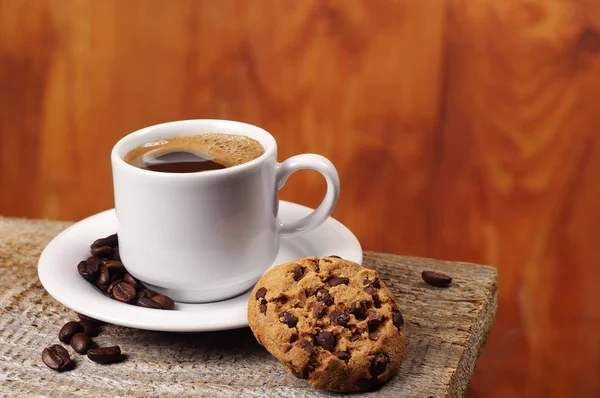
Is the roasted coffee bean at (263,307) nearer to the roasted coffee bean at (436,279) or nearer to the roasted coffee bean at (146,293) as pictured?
the roasted coffee bean at (146,293)

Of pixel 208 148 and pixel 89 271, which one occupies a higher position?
pixel 208 148

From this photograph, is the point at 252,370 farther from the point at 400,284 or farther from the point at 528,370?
the point at 528,370

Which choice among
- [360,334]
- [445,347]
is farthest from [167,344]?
[445,347]

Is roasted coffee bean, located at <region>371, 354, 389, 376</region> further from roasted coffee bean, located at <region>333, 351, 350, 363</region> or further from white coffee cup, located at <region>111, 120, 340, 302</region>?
white coffee cup, located at <region>111, 120, 340, 302</region>

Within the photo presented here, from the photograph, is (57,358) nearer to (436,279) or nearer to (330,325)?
(330,325)

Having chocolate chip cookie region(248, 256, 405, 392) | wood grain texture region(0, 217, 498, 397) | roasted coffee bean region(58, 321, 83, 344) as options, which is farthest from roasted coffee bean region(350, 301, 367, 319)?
roasted coffee bean region(58, 321, 83, 344)

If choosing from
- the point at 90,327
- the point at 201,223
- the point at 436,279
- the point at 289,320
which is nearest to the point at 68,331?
the point at 90,327
